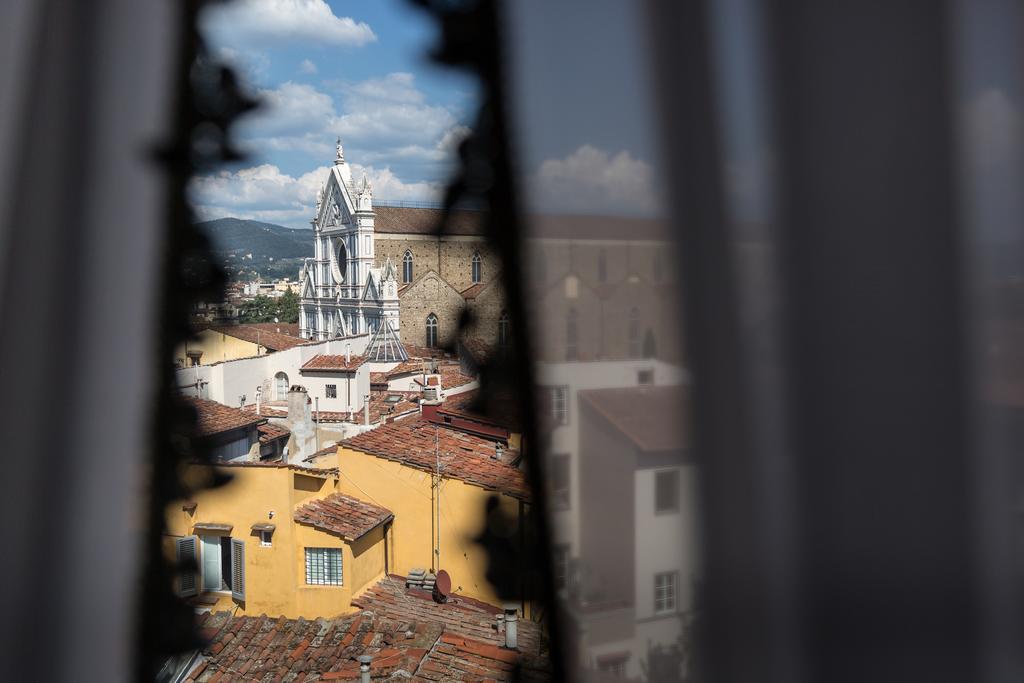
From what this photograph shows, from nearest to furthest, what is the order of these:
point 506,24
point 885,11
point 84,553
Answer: point 885,11
point 506,24
point 84,553

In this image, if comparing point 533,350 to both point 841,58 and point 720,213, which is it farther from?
point 841,58

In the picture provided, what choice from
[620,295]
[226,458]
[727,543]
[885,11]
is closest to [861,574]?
[727,543]

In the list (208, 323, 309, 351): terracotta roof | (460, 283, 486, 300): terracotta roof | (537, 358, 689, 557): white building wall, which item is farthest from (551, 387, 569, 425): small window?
(208, 323, 309, 351): terracotta roof

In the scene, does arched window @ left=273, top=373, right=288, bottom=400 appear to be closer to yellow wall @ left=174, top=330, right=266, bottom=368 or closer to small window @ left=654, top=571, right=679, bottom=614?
yellow wall @ left=174, top=330, right=266, bottom=368

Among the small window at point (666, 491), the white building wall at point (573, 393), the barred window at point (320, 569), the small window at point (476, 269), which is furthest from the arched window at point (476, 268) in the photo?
the barred window at point (320, 569)

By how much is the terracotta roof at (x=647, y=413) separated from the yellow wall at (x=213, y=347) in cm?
36

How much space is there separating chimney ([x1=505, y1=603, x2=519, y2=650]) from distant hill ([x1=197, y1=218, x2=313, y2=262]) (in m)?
0.38

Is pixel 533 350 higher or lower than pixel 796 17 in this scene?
lower

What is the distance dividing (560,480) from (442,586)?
199 millimetres

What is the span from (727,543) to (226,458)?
492 millimetres

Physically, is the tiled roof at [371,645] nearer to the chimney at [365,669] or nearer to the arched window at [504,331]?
the chimney at [365,669]

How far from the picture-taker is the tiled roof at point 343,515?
29.4 inches

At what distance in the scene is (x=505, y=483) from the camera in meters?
0.68

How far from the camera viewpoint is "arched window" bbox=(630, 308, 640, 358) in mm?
568
